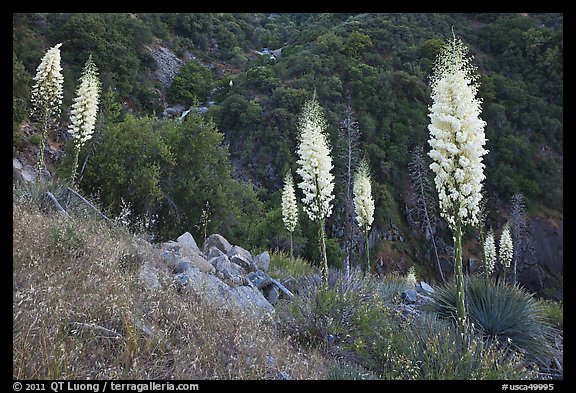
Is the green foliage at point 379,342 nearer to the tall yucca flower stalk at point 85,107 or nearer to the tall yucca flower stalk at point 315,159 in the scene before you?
the tall yucca flower stalk at point 315,159

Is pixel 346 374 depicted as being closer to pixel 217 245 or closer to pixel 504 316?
pixel 504 316

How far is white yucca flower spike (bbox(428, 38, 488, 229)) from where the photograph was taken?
187 inches

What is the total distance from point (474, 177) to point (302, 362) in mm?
3022

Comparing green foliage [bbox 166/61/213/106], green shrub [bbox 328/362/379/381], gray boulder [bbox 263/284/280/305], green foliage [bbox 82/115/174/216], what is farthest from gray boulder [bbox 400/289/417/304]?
green foliage [bbox 166/61/213/106]

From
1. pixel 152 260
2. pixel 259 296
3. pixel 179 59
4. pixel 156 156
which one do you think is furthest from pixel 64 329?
pixel 179 59

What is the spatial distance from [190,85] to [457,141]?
101 feet

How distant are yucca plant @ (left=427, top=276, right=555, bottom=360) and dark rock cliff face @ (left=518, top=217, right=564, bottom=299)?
69.0 ft

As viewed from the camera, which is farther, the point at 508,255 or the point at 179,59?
the point at 179,59

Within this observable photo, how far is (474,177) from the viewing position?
15.7ft

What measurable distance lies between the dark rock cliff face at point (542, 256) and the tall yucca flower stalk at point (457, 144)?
22999 millimetres

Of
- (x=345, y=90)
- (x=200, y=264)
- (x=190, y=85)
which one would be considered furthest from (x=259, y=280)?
(x=190, y=85)

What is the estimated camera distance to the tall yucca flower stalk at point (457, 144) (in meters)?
4.75

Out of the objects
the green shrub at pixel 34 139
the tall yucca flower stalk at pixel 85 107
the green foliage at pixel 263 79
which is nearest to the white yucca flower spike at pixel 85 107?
the tall yucca flower stalk at pixel 85 107

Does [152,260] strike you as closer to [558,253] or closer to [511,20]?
[558,253]
